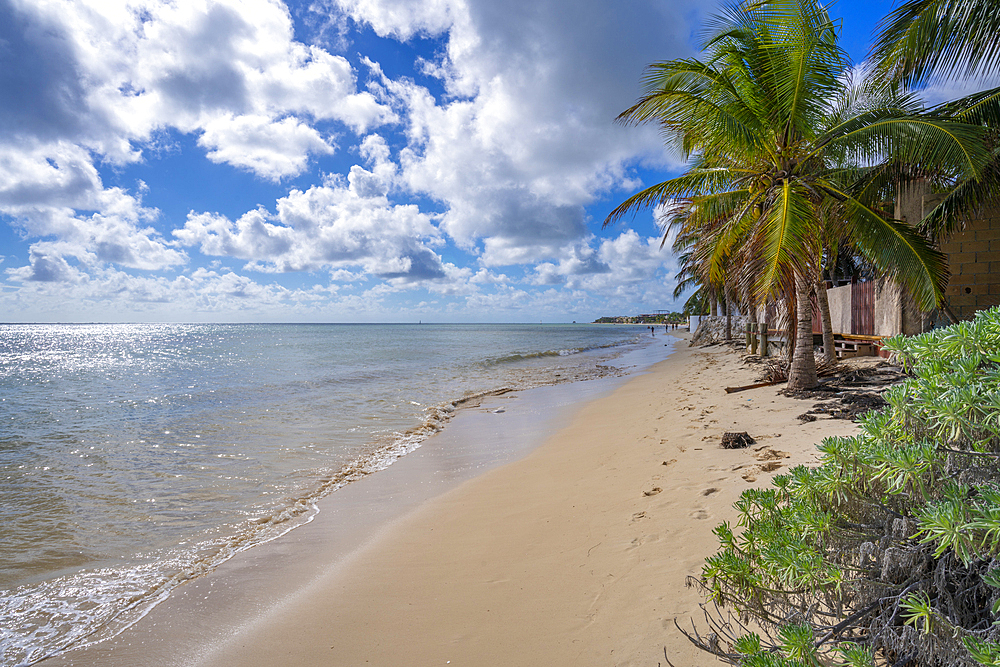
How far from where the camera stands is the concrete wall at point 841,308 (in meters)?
15.2

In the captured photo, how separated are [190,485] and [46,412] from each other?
37.2ft

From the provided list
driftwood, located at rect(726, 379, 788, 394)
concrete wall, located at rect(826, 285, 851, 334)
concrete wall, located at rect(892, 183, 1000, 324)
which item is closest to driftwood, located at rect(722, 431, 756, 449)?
driftwood, located at rect(726, 379, 788, 394)

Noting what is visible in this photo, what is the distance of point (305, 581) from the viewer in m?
4.18

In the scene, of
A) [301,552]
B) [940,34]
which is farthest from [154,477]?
[940,34]

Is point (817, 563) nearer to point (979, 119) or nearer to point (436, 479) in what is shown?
point (436, 479)

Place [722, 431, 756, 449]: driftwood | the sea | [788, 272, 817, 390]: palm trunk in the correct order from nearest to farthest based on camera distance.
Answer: the sea, [722, 431, 756, 449]: driftwood, [788, 272, 817, 390]: palm trunk

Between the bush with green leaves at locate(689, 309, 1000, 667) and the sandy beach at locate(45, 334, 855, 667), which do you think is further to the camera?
the sandy beach at locate(45, 334, 855, 667)

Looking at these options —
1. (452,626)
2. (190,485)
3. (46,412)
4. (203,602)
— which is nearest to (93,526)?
(190,485)

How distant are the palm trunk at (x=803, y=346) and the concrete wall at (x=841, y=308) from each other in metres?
7.73

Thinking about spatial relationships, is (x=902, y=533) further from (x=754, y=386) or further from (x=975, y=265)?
(x=975, y=265)

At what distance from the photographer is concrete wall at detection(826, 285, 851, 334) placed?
49.9ft

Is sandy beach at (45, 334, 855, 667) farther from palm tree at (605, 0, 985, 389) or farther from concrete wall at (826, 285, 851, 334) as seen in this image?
concrete wall at (826, 285, 851, 334)

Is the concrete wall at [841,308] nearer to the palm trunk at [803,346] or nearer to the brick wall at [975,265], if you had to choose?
the brick wall at [975,265]

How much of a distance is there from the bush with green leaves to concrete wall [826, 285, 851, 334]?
16.9 m
